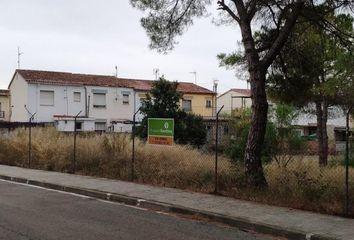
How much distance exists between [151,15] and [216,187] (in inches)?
198

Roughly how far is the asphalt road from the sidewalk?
0.35 meters

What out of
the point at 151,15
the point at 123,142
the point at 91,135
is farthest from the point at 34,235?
the point at 91,135

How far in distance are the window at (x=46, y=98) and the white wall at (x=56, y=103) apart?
10.9 inches

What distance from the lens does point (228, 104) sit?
7450 cm

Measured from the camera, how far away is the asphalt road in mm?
8906

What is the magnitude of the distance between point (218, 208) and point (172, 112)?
22818 millimetres

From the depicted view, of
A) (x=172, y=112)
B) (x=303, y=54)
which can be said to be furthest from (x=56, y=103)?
(x=303, y=54)

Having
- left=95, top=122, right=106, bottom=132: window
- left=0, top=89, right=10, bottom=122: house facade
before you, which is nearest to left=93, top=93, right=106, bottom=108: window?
left=95, top=122, right=106, bottom=132: window

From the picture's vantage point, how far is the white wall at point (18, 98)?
170ft

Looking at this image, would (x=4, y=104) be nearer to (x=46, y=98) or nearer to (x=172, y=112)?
(x=46, y=98)

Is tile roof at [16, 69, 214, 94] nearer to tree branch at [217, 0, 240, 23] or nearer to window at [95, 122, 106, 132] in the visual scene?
window at [95, 122, 106, 132]

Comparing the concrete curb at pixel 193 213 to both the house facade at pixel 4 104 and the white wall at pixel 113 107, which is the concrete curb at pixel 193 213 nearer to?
the white wall at pixel 113 107

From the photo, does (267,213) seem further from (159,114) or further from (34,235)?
(159,114)

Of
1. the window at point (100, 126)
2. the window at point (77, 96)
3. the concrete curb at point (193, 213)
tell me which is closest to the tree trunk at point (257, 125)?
the concrete curb at point (193, 213)
